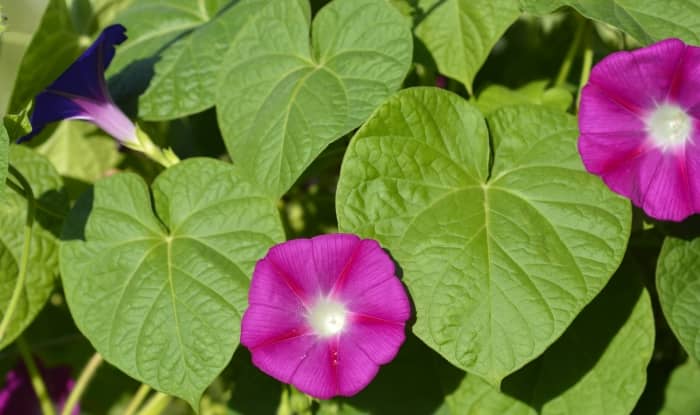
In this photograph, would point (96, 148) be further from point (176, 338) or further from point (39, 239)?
point (176, 338)

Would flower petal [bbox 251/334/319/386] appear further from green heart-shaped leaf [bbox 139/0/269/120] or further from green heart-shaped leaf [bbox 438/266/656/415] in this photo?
green heart-shaped leaf [bbox 139/0/269/120]

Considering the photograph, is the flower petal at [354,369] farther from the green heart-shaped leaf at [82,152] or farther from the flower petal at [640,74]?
the green heart-shaped leaf at [82,152]

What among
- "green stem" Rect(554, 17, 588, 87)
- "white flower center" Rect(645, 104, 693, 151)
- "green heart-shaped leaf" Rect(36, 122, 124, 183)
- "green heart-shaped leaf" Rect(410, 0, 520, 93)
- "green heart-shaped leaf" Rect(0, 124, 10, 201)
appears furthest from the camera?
"green heart-shaped leaf" Rect(36, 122, 124, 183)

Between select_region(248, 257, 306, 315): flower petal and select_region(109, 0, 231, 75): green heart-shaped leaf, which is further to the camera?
select_region(109, 0, 231, 75): green heart-shaped leaf

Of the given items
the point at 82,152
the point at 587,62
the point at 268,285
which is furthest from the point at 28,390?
the point at 587,62

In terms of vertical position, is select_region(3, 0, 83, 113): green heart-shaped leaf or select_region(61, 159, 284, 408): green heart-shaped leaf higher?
select_region(3, 0, 83, 113): green heart-shaped leaf

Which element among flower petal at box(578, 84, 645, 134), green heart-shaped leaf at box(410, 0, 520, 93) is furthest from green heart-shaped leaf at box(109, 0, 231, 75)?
flower petal at box(578, 84, 645, 134)

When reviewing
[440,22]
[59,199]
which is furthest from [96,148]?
[440,22]
